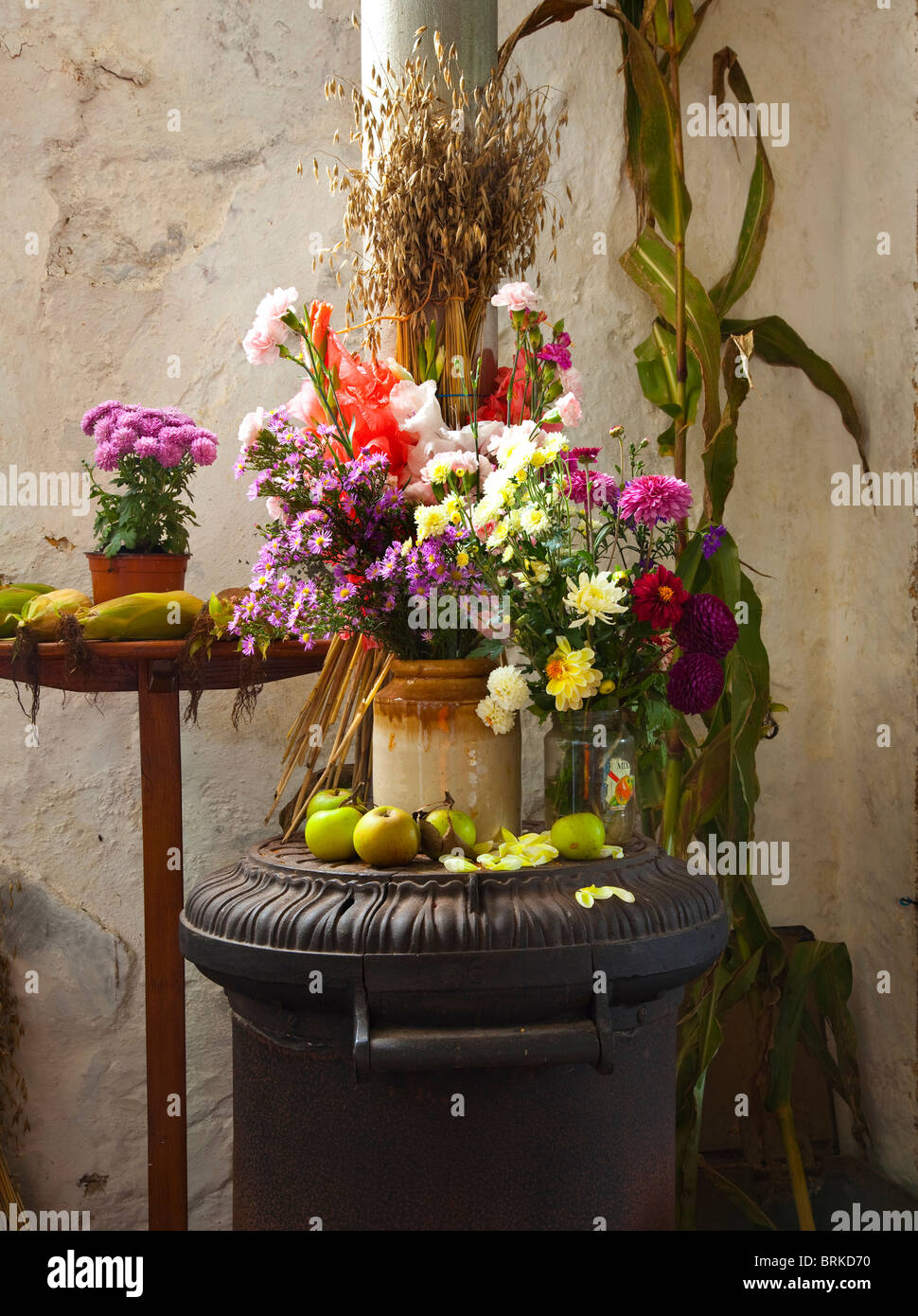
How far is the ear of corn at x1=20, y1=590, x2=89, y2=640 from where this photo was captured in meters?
1.63

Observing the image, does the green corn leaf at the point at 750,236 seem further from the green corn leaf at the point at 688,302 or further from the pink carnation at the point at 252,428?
the pink carnation at the point at 252,428

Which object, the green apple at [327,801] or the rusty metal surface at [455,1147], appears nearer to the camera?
the rusty metal surface at [455,1147]

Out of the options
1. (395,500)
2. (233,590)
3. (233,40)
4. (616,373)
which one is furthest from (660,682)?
(233,40)

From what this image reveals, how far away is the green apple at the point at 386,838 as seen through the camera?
1.40 m

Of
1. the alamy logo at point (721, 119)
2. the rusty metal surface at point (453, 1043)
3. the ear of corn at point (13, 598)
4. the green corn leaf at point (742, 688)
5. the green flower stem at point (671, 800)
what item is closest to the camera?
the rusty metal surface at point (453, 1043)

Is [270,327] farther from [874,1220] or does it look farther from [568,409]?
[874,1220]

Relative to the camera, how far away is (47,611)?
164 cm

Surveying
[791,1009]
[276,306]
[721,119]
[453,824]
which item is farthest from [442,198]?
[791,1009]

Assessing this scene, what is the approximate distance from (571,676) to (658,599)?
15cm

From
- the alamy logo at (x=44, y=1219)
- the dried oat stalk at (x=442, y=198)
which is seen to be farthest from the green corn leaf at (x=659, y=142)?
the alamy logo at (x=44, y=1219)

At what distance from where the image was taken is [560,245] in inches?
92.8

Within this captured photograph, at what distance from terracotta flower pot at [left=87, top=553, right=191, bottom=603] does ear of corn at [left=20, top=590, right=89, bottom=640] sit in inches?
3.1

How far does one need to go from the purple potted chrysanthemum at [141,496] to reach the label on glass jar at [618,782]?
0.78 metres
